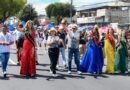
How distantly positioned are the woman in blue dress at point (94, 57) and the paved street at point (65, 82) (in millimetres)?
401

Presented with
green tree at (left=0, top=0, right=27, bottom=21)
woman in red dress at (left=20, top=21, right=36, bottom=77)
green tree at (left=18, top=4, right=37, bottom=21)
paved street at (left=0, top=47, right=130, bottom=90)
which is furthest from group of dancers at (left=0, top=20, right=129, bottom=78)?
green tree at (left=18, top=4, right=37, bottom=21)

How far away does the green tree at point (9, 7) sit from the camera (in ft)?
267

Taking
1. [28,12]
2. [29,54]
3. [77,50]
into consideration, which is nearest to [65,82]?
[29,54]

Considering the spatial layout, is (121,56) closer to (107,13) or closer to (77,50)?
(77,50)

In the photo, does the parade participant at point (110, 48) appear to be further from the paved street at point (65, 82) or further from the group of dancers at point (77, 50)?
the paved street at point (65, 82)

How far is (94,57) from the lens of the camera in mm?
15820

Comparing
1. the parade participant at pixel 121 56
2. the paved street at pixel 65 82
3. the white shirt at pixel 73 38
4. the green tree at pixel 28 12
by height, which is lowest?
the paved street at pixel 65 82

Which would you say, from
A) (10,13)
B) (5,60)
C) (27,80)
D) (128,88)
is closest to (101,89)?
(128,88)

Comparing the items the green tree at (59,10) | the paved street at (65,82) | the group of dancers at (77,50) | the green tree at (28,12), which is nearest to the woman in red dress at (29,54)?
the group of dancers at (77,50)

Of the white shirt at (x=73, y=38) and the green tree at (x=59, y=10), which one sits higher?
the green tree at (x=59, y=10)

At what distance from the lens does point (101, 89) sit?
12.4 meters

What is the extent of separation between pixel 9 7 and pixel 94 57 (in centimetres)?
6801

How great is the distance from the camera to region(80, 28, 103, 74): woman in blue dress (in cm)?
1575

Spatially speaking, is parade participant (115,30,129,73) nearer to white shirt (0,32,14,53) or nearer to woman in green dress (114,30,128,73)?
woman in green dress (114,30,128,73)
